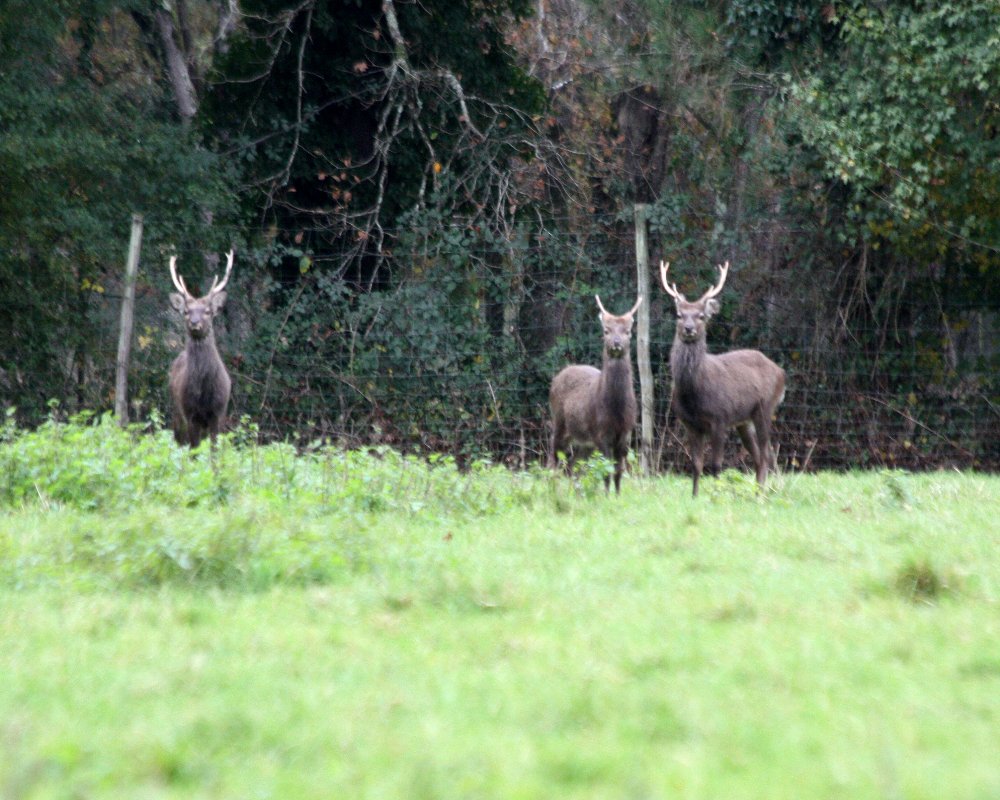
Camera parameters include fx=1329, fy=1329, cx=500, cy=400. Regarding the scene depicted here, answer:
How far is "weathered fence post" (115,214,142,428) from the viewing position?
40.4 feet

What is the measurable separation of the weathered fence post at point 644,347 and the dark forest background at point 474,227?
552 millimetres

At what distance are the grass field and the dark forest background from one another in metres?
5.63

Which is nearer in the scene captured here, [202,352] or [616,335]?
[616,335]

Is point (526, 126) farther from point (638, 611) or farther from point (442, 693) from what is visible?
point (442, 693)

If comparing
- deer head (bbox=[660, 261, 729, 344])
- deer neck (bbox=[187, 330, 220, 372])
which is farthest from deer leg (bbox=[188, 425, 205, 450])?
deer head (bbox=[660, 261, 729, 344])

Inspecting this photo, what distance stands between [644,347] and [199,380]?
3915mm

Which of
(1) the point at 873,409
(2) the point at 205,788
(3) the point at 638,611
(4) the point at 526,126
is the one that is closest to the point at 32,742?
(2) the point at 205,788

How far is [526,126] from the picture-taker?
49.4 feet

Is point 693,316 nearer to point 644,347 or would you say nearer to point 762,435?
point 644,347

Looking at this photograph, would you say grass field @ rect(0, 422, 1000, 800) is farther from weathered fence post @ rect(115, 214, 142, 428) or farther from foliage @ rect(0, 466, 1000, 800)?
weathered fence post @ rect(115, 214, 142, 428)

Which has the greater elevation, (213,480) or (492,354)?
(492,354)

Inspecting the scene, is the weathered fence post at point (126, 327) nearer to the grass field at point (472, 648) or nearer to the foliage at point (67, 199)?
the foliage at point (67, 199)

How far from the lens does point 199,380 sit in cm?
1116

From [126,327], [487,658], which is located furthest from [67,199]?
[487,658]
